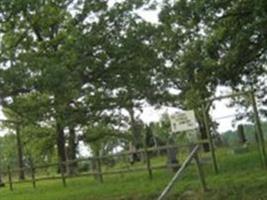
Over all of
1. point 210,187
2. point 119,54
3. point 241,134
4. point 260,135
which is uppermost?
point 119,54

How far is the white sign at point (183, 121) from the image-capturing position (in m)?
17.5

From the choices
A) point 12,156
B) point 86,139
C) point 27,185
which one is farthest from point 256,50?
point 12,156

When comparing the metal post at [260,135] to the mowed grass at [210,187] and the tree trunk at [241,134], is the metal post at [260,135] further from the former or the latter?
the tree trunk at [241,134]

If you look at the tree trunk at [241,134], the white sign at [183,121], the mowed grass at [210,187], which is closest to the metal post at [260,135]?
the mowed grass at [210,187]

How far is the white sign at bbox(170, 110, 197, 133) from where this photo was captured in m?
17.5

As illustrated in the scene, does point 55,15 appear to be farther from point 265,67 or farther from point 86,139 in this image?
point 86,139

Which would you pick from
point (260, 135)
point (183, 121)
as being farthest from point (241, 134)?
point (183, 121)

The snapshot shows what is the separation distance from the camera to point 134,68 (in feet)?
93.4

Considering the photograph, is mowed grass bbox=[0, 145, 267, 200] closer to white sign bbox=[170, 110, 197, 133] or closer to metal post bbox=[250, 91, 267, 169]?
metal post bbox=[250, 91, 267, 169]

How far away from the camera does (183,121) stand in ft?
57.8

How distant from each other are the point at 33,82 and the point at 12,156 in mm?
65391

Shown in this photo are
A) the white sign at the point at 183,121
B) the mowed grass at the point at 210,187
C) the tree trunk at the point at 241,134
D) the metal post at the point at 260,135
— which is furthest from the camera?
the tree trunk at the point at 241,134

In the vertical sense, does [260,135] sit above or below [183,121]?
below

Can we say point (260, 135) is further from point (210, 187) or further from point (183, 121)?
point (210, 187)
